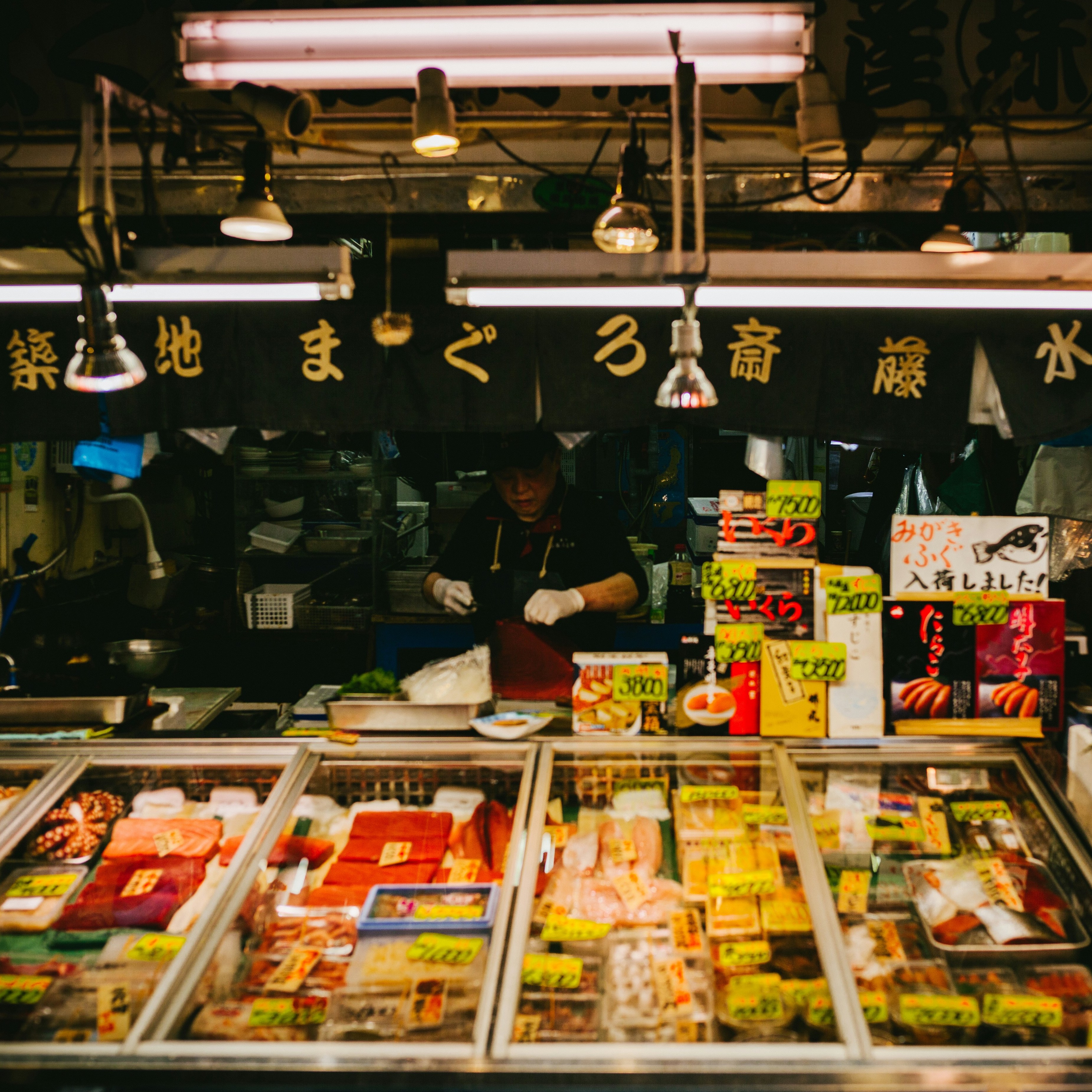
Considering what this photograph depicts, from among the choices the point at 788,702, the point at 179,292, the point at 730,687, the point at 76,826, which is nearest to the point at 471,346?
the point at 179,292

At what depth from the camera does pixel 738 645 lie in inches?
148

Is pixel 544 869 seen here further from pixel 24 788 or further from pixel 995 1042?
pixel 24 788

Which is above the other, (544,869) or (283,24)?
(283,24)

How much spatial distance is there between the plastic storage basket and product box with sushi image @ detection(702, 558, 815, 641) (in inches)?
216

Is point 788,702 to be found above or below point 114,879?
above

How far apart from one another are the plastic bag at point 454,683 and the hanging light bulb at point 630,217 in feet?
7.28

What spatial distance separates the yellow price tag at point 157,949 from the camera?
2873mm

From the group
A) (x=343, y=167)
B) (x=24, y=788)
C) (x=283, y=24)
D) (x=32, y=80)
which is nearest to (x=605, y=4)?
(x=283, y=24)

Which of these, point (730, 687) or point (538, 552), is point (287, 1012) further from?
point (538, 552)

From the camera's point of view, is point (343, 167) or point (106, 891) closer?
point (106, 891)

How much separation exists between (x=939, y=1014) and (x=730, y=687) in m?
1.50

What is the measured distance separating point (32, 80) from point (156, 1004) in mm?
4368

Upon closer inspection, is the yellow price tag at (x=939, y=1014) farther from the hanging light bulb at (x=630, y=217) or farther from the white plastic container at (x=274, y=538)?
the white plastic container at (x=274, y=538)

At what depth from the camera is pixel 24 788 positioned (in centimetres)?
372
